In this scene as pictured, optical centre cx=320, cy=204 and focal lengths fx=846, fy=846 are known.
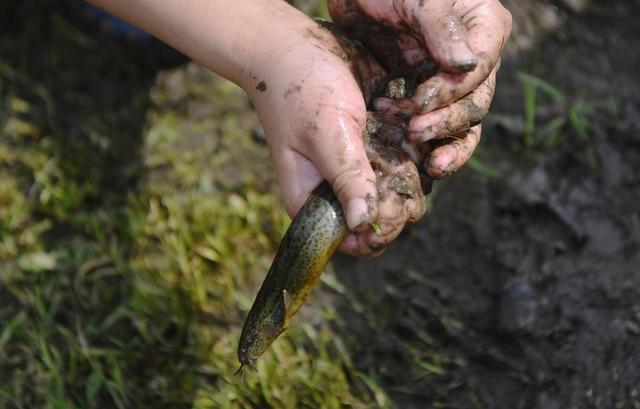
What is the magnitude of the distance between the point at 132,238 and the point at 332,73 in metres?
1.38

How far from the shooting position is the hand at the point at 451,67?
7.82 ft

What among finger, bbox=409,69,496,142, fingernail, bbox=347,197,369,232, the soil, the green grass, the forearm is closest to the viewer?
fingernail, bbox=347,197,369,232

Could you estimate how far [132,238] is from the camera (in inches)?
138

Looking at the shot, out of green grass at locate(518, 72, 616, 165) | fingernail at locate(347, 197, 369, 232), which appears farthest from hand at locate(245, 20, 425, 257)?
green grass at locate(518, 72, 616, 165)

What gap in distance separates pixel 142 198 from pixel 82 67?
3.08 ft

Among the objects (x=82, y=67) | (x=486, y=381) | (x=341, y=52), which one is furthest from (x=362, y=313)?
(x=82, y=67)

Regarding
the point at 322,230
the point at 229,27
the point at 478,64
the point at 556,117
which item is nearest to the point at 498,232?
the point at 556,117

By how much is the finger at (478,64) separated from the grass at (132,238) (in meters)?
1.14

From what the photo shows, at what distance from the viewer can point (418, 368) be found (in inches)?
121

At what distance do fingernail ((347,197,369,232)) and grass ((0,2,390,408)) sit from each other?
0.93m

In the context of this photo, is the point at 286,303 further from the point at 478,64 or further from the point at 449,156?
the point at 478,64

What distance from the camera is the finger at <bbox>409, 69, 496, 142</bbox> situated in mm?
2389

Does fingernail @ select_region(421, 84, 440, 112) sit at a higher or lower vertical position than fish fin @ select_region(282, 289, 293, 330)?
higher

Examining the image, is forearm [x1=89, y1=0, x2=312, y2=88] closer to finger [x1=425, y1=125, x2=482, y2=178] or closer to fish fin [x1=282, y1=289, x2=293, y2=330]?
finger [x1=425, y1=125, x2=482, y2=178]
